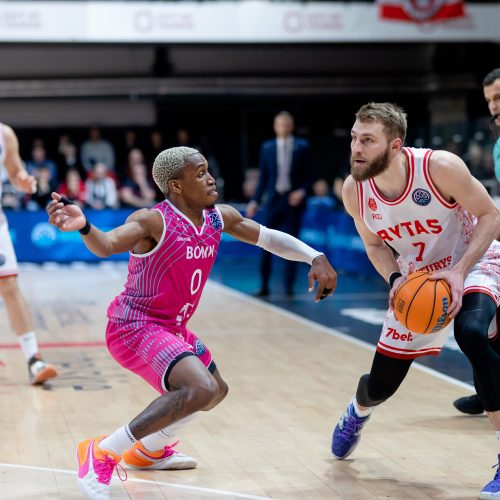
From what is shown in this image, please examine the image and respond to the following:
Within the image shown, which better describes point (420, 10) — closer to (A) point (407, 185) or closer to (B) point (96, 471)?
(A) point (407, 185)

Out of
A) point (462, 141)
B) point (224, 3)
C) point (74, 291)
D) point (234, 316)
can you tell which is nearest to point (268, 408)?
point (234, 316)

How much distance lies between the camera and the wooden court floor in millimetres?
4160

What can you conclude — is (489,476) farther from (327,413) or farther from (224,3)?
(224,3)

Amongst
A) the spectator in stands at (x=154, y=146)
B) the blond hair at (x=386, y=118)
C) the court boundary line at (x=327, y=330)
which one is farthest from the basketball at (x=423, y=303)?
the spectator in stands at (x=154, y=146)

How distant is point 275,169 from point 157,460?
6814 millimetres

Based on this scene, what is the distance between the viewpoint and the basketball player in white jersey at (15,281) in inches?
252

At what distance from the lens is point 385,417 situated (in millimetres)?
Result: 5473

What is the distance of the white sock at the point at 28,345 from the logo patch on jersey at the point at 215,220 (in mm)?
2515

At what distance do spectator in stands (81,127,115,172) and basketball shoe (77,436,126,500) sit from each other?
45.7ft

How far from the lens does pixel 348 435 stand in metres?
4.54

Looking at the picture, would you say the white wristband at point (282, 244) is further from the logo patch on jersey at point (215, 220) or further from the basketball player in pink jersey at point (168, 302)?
the logo patch on jersey at point (215, 220)

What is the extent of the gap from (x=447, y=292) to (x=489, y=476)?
2.83ft

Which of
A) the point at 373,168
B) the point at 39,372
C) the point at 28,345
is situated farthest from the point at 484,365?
the point at 28,345

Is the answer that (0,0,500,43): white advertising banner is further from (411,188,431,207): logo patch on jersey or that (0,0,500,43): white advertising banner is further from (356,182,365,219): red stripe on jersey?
(411,188,431,207): logo patch on jersey
